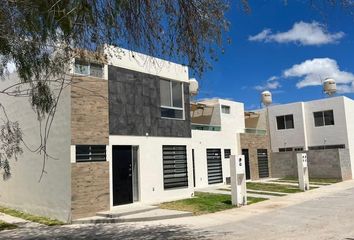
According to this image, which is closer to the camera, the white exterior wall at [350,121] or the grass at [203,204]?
the grass at [203,204]

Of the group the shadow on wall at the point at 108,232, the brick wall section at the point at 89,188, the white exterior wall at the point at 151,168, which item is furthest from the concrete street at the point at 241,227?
the white exterior wall at the point at 151,168

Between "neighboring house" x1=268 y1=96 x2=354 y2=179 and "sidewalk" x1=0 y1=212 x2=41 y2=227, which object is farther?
"neighboring house" x1=268 y1=96 x2=354 y2=179

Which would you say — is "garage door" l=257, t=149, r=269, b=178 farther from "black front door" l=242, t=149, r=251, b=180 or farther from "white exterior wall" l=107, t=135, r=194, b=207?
"white exterior wall" l=107, t=135, r=194, b=207

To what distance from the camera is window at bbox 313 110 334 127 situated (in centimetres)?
3250

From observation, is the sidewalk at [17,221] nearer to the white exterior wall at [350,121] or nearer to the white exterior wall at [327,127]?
the white exterior wall at [350,121]

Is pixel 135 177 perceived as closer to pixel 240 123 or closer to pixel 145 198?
pixel 145 198

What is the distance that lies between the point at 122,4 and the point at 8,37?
2.28 meters

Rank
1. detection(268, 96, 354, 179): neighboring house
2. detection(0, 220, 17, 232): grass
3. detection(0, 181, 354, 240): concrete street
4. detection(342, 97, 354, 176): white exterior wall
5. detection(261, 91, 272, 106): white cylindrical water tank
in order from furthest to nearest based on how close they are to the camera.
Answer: detection(261, 91, 272, 106): white cylindrical water tank → detection(342, 97, 354, 176): white exterior wall → detection(268, 96, 354, 179): neighboring house → detection(0, 220, 17, 232): grass → detection(0, 181, 354, 240): concrete street

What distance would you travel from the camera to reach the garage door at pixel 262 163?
31016 mm

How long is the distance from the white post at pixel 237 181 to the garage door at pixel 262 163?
44.7ft

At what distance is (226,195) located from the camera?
66.8 ft

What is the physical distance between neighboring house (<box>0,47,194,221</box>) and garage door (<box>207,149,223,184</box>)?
5.71 metres

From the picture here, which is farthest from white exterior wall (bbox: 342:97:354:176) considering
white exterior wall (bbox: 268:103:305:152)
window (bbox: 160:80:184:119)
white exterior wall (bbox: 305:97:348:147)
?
window (bbox: 160:80:184:119)

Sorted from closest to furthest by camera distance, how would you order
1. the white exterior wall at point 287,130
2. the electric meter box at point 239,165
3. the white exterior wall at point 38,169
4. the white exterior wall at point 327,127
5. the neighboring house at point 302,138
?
the white exterior wall at point 38,169 < the electric meter box at point 239,165 < the neighboring house at point 302,138 < the white exterior wall at point 327,127 < the white exterior wall at point 287,130
